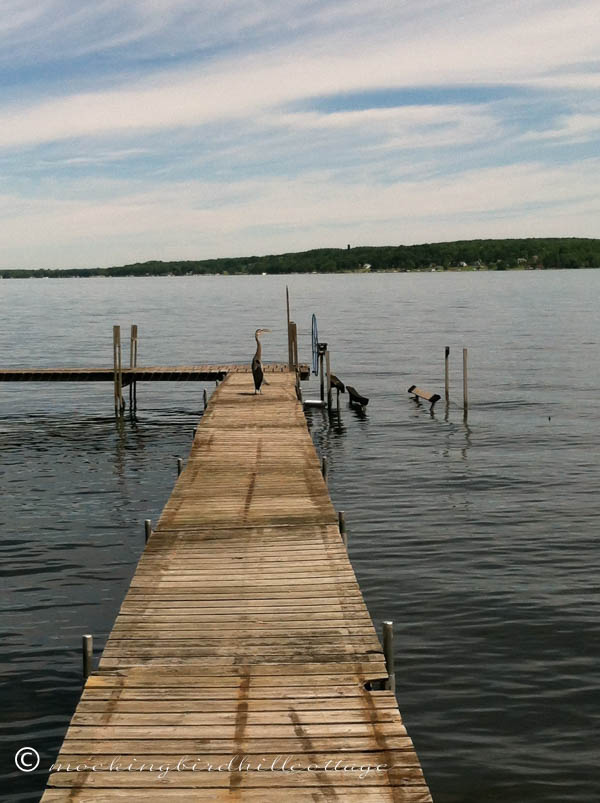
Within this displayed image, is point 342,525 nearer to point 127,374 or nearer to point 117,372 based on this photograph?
point 117,372

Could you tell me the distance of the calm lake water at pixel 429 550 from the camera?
11914mm

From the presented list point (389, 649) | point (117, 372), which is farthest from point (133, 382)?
point (389, 649)

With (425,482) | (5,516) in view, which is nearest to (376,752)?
(5,516)

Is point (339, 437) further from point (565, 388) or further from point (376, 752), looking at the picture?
point (376, 752)

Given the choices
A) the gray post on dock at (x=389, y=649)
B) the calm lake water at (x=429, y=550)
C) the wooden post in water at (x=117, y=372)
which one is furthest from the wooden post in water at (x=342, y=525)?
the wooden post in water at (x=117, y=372)

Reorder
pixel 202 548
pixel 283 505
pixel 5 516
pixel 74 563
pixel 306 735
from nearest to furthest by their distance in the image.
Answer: pixel 306 735 < pixel 202 548 < pixel 283 505 < pixel 74 563 < pixel 5 516

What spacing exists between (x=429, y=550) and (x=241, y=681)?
10635mm

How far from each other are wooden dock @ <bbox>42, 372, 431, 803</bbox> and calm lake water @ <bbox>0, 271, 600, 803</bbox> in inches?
80.1

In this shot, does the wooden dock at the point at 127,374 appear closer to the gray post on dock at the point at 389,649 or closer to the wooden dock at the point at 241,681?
the wooden dock at the point at 241,681

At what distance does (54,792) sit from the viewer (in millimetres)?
7469

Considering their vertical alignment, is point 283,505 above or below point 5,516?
above

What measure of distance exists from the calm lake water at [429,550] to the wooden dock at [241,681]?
80.1 inches

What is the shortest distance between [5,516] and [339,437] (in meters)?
14.9

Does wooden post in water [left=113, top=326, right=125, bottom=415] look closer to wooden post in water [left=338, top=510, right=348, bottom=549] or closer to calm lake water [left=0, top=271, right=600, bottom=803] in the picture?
calm lake water [left=0, top=271, right=600, bottom=803]
